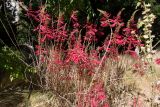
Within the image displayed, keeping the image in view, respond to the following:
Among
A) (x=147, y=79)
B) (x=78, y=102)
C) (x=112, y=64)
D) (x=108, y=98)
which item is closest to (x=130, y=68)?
(x=147, y=79)

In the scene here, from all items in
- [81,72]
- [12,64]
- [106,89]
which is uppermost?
[12,64]

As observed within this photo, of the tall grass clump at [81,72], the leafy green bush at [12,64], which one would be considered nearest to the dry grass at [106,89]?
the tall grass clump at [81,72]

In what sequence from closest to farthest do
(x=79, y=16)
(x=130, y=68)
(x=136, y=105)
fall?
(x=136, y=105) < (x=130, y=68) < (x=79, y=16)

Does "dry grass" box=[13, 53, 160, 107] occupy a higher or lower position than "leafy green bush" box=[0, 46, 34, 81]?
lower

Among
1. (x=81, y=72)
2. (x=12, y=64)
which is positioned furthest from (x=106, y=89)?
(x=12, y=64)

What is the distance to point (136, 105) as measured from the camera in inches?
182

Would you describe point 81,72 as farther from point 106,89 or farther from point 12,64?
point 12,64

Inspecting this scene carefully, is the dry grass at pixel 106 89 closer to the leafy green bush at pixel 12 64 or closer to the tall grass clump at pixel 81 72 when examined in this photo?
the tall grass clump at pixel 81 72

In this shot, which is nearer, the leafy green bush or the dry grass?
the dry grass

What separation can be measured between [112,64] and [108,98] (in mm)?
629

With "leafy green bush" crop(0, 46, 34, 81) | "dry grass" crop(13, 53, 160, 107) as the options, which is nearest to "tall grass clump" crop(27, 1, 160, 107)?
"dry grass" crop(13, 53, 160, 107)

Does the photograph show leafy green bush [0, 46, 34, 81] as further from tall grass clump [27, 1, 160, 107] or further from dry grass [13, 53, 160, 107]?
dry grass [13, 53, 160, 107]

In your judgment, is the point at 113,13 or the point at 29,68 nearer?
the point at 29,68

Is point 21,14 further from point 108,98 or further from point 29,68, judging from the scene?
point 108,98
